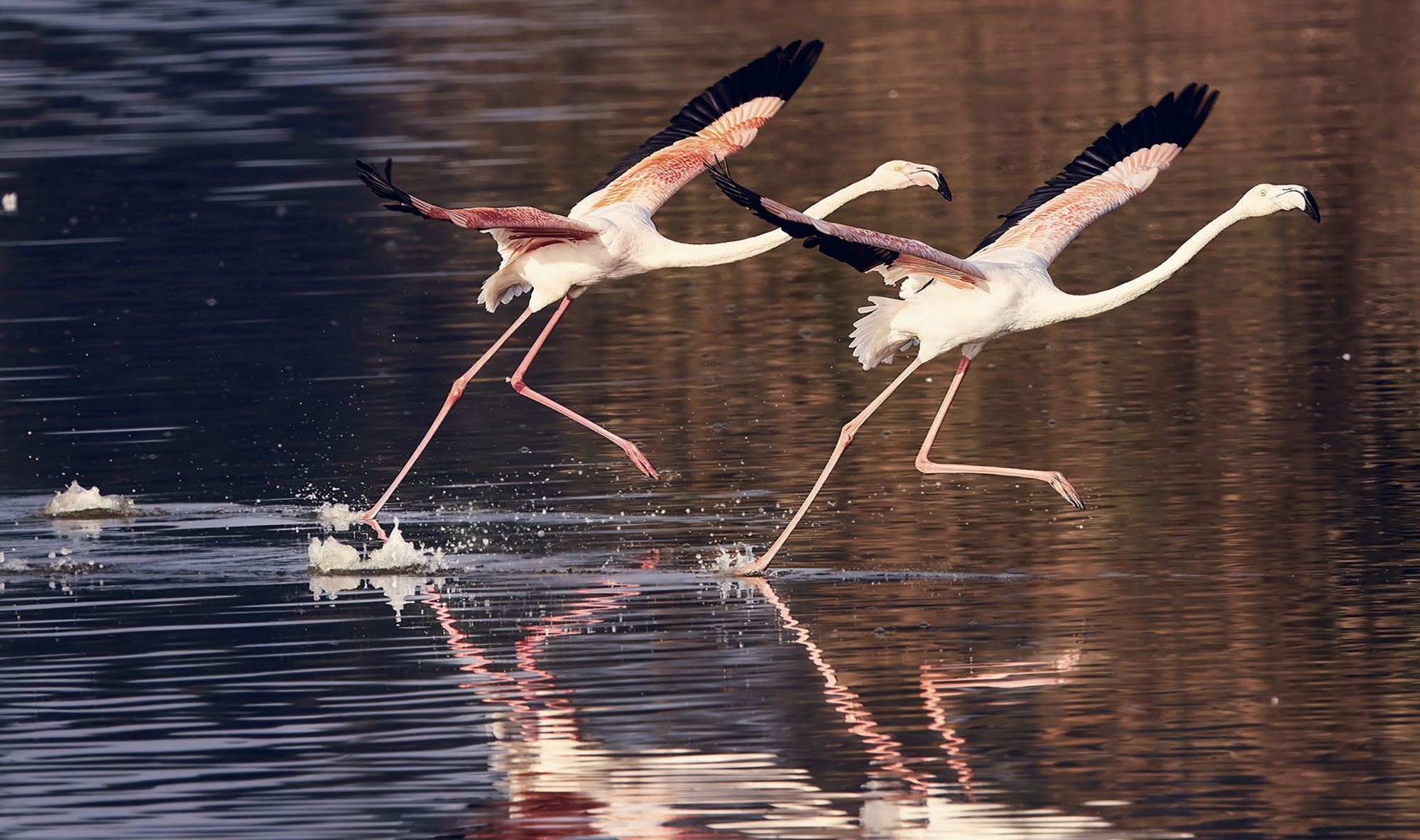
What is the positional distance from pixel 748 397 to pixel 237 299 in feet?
22.7

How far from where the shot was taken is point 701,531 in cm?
1270

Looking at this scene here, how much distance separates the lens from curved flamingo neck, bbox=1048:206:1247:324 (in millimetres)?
12422

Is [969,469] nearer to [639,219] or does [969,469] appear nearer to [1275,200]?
[1275,200]

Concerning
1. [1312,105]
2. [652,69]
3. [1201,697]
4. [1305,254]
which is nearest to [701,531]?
[1201,697]

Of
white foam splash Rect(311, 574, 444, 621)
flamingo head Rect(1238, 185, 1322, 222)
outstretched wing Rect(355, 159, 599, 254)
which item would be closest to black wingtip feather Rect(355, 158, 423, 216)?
outstretched wing Rect(355, 159, 599, 254)

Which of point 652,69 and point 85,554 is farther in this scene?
point 652,69

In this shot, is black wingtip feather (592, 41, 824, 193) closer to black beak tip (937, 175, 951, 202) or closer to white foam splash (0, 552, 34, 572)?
black beak tip (937, 175, 951, 202)

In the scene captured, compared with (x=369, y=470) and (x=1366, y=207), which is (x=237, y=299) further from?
(x=1366, y=207)

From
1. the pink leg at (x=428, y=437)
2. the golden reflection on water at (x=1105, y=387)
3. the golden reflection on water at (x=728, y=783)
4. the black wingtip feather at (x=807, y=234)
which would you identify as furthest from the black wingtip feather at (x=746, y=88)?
the golden reflection on water at (x=728, y=783)

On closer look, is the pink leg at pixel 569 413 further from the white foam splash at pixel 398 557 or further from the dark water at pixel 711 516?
the white foam splash at pixel 398 557

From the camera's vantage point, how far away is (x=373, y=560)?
12188 millimetres

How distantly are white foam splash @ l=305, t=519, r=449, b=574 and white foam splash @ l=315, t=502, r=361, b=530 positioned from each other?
116 cm

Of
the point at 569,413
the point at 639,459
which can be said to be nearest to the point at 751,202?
the point at 639,459

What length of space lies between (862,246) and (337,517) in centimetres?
395
